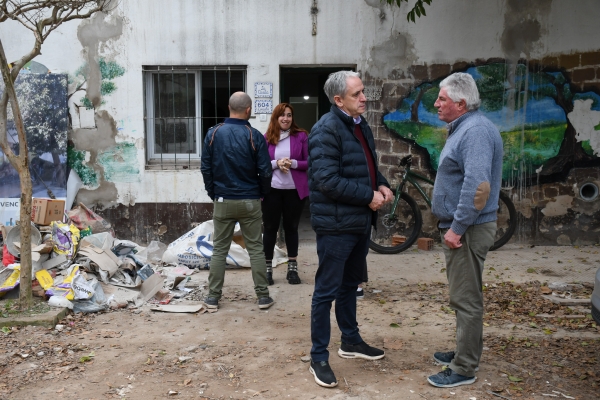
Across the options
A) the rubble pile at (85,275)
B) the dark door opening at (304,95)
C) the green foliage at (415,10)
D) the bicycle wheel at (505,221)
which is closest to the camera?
the rubble pile at (85,275)

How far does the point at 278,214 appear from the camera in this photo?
20.9 feet

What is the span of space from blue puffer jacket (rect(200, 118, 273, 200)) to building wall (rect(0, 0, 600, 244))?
2.76 meters

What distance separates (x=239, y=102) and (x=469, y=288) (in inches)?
110

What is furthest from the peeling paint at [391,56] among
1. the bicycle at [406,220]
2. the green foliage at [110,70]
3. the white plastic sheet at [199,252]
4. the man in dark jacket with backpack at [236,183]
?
the green foliage at [110,70]

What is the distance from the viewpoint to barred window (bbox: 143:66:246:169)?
8.35 m

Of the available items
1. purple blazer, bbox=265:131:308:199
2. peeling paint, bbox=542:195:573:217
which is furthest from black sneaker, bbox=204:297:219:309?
peeling paint, bbox=542:195:573:217

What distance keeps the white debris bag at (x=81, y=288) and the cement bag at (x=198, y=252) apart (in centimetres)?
159

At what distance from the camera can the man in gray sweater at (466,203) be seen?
354 centimetres

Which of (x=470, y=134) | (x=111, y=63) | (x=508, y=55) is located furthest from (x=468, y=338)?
(x=111, y=63)

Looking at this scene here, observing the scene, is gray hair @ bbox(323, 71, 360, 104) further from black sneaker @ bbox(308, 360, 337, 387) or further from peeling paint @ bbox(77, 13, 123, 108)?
peeling paint @ bbox(77, 13, 123, 108)

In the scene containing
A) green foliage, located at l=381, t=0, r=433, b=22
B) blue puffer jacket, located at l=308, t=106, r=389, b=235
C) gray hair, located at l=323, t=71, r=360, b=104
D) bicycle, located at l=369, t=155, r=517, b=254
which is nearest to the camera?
blue puffer jacket, located at l=308, t=106, r=389, b=235

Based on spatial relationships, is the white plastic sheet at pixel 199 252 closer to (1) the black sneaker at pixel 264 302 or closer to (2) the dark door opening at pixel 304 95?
(1) the black sneaker at pixel 264 302

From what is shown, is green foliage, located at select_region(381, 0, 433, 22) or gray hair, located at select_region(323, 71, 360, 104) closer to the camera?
gray hair, located at select_region(323, 71, 360, 104)

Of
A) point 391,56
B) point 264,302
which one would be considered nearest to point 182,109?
point 391,56
